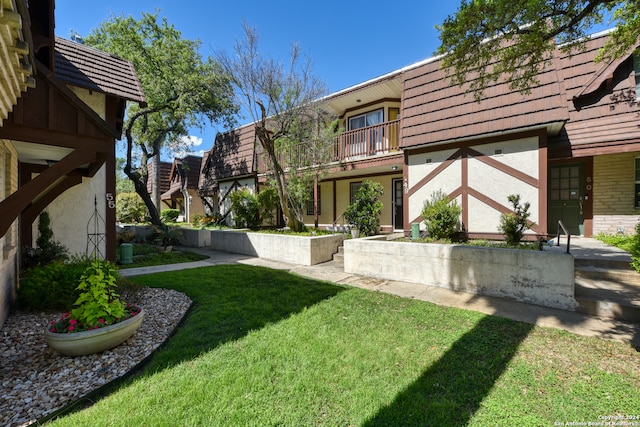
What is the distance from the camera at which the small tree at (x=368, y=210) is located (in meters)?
9.13

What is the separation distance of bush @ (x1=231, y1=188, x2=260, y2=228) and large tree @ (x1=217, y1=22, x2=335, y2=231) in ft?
7.01

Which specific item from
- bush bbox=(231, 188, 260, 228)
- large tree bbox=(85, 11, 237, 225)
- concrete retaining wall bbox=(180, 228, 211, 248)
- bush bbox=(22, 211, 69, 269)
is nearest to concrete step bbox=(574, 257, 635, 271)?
bush bbox=(231, 188, 260, 228)

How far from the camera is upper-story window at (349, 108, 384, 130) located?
12.5 metres

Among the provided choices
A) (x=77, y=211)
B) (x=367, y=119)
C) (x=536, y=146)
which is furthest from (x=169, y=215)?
(x=536, y=146)

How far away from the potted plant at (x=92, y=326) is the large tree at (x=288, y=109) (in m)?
7.42

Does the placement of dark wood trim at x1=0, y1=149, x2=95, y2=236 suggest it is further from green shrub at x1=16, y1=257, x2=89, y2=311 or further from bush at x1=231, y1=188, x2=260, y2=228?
bush at x1=231, y1=188, x2=260, y2=228

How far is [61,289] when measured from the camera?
4.70 metres

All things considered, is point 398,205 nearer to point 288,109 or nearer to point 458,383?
point 288,109

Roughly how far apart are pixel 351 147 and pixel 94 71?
28.8 feet

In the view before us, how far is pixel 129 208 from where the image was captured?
63.3 ft

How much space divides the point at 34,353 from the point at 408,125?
1020 centimetres

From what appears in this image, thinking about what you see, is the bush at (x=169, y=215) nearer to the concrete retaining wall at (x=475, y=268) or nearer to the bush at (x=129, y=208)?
the bush at (x=129, y=208)

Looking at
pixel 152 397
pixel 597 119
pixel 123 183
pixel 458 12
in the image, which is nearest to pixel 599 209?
pixel 597 119

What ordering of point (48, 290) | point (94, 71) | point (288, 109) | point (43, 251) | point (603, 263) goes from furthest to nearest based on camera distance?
point (288, 109), point (94, 71), point (43, 251), point (603, 263), point (48, 290)
